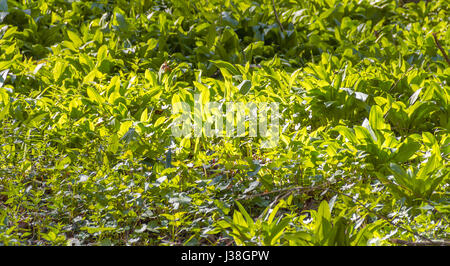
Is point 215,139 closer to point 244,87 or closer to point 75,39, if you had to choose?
point 244,87

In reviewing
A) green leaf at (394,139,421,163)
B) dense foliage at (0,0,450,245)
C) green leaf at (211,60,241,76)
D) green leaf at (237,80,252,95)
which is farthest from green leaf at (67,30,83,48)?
green leaf at (394,139,421,163)

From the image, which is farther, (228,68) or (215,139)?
(228,68)

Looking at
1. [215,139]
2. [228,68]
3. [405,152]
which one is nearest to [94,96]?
[215,139]

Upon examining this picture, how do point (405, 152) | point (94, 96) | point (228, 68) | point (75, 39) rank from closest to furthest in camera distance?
point (405, 152)
point (94, 96)
point (228, 68)
point (75, 39)

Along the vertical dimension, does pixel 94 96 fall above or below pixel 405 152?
above

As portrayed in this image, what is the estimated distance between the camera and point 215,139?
2.99 metres

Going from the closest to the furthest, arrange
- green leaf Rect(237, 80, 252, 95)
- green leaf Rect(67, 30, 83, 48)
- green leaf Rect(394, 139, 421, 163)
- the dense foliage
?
the dense foliage
green leaf Rect(394, 139, 421, 163)
green leaf Rect(237, 80, 252, 95)
green leaf Rect(67, 30, 83, 48)

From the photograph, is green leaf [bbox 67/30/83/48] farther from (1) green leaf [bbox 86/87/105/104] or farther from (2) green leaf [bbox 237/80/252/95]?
(2) green leaf [bbox 237/80/252/95]

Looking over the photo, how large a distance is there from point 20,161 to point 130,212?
0.88 metres

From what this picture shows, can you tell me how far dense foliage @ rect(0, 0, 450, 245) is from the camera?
218 cm

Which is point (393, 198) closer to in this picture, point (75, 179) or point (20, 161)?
point (75, 179)

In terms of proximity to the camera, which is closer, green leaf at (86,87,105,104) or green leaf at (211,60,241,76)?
green leaf at (86,87,105,104)

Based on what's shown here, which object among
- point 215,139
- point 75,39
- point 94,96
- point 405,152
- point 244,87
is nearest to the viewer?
point 405,152

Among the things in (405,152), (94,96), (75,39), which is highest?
(75,39)
